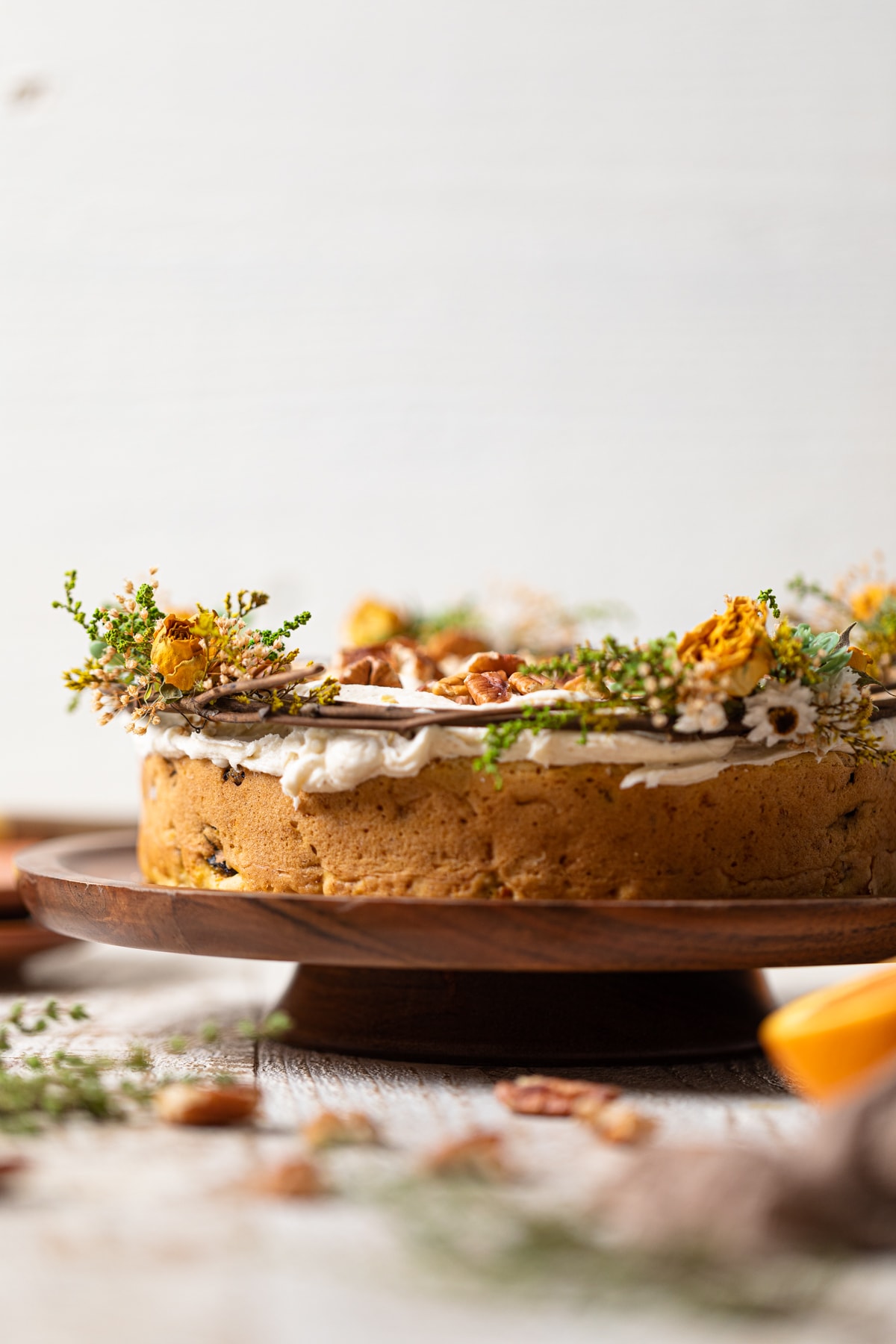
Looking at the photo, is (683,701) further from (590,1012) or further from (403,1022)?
(403,1022)

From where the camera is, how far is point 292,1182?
3.89 feet

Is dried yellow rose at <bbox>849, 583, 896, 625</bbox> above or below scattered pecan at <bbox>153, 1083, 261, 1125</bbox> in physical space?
above

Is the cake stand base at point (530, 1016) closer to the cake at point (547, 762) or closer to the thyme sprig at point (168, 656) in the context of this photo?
the cake at point (547, 762)

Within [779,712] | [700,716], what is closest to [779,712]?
[779,712]

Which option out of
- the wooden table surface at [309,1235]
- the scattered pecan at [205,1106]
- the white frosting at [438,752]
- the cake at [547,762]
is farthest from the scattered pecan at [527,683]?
the scattered pecan at [205,1106]

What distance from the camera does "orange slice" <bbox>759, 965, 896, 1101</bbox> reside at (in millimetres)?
1234

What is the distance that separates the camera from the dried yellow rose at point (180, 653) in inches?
67.3

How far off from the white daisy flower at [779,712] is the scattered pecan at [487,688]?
0.30 metres

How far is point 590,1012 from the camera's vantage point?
1782 mm

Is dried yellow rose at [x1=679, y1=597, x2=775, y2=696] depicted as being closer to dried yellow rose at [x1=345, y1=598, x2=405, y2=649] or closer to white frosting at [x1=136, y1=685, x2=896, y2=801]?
white frosting at [x1=136, y1=685, x2=896, y2=801]

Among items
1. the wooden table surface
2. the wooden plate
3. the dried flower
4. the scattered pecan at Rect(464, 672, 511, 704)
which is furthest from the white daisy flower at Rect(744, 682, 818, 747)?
the wooden plate

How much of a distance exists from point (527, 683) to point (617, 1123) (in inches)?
24.3

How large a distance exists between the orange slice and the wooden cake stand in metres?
0.25

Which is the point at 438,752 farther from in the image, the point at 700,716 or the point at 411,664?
the point at 411,664
